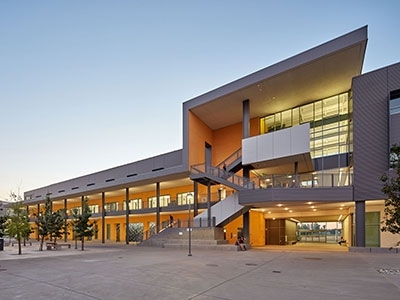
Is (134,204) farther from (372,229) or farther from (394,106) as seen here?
(394,106)

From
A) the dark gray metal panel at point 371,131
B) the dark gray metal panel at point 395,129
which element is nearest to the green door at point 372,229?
the dark gray metal panel at point 371,131

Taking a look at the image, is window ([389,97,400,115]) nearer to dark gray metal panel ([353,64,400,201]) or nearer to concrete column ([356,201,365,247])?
dark gray metal panel ([353,64,400,201])

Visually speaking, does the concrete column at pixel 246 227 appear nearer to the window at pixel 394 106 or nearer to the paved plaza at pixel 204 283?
the paved plaza at pixel 204 283

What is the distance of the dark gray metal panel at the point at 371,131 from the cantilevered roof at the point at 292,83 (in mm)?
2428

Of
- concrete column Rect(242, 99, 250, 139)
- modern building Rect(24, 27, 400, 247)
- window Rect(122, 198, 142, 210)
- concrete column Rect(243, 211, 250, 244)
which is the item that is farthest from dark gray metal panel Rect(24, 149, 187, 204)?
concrete column Rect(243, 211, 250, 244)

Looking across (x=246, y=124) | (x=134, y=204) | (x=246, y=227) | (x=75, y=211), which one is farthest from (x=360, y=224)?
(x=134, y=204)

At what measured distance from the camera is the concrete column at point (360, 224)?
22539 mm

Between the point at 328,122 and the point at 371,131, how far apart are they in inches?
289

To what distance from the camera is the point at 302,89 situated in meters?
28.6

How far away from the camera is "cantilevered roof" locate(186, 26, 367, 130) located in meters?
23.1

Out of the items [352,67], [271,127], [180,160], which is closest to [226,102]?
[271,127]

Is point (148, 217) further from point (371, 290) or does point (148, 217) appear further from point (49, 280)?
point (371, 290)

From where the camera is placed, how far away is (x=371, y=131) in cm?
2297

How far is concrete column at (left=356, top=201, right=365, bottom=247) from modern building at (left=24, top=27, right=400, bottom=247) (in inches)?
2.9
